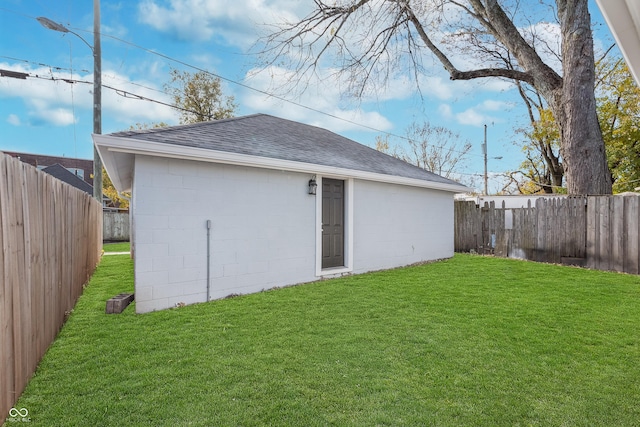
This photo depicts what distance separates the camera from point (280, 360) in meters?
2.94

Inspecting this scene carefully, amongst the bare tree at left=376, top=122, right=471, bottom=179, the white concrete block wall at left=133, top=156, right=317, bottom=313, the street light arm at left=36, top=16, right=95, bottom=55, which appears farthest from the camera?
the bare tree at left=376, top=122, right=471, bottom=179

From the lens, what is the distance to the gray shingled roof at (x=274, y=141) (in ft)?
16.8

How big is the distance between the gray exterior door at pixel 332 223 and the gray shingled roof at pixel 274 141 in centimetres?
53

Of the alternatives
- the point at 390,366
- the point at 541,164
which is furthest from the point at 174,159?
the point at 541,164

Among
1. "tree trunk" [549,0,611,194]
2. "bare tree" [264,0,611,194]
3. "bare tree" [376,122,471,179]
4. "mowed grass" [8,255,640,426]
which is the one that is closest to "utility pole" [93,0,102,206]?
"bare tree" [264,0,611,194]

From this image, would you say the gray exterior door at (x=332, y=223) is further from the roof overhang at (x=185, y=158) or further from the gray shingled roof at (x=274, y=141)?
the gray shingled roof at (x=274, y=141)

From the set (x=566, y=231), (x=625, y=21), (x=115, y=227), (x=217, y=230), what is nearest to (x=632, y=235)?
(x=566, y=231)

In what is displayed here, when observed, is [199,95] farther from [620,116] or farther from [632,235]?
[620,116]

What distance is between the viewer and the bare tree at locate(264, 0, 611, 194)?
8336mm

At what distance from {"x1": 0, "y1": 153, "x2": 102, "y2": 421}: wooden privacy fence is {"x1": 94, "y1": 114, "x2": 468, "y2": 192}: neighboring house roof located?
123 cm

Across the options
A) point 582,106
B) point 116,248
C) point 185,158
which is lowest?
point 116,248

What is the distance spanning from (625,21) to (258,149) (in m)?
4.85

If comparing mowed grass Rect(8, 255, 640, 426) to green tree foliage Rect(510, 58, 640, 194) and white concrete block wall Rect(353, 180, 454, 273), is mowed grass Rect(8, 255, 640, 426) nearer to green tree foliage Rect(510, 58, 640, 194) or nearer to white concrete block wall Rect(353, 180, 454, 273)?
white concrete block wall Rect(353, 180, 454, 273)

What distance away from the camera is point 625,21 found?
6.06ft
